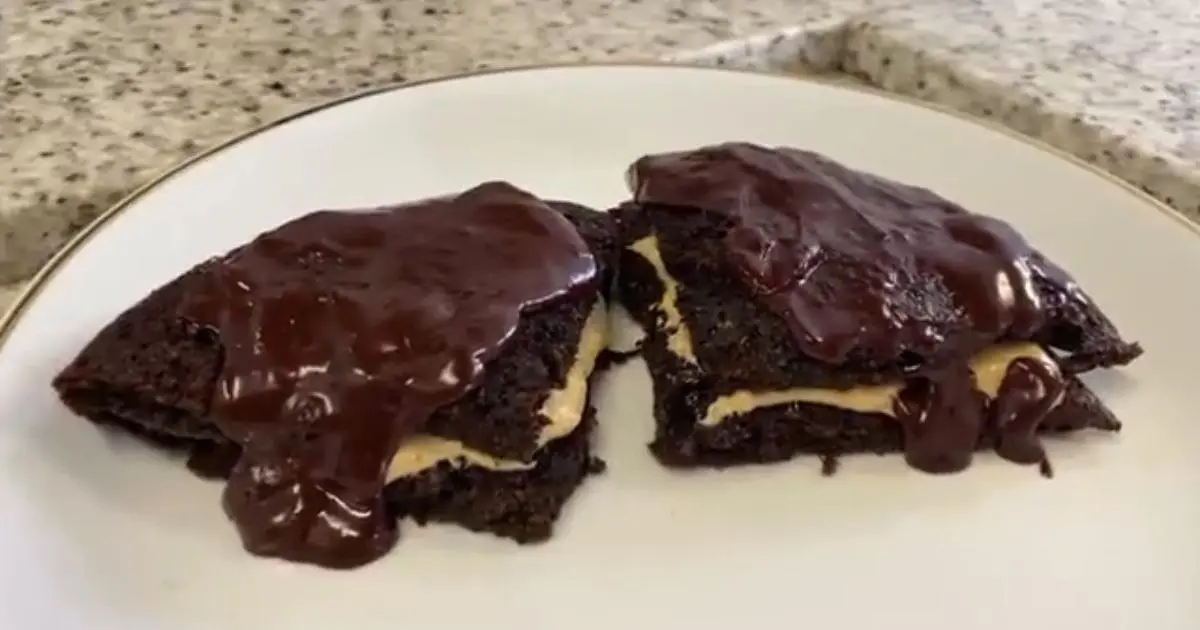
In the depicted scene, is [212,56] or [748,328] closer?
Result: [748,328]

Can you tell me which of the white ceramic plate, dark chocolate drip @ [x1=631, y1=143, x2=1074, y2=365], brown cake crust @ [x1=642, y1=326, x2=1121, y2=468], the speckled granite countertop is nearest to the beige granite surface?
the speckled granite countertop

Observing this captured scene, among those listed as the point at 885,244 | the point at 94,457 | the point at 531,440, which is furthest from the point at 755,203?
the point at 94,457

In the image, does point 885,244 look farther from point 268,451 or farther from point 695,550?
point 268,451

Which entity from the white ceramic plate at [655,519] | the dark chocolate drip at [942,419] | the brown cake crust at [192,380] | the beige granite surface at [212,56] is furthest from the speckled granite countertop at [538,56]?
the dark chocolate drip at [942,419]

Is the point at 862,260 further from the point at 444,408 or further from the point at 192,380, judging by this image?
the point at 192,380

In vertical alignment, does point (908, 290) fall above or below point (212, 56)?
above

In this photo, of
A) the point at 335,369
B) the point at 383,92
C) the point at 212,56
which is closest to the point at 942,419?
the point at 335,369

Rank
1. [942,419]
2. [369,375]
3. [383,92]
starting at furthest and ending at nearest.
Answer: [383,92] < [942,419] < [369,375]
